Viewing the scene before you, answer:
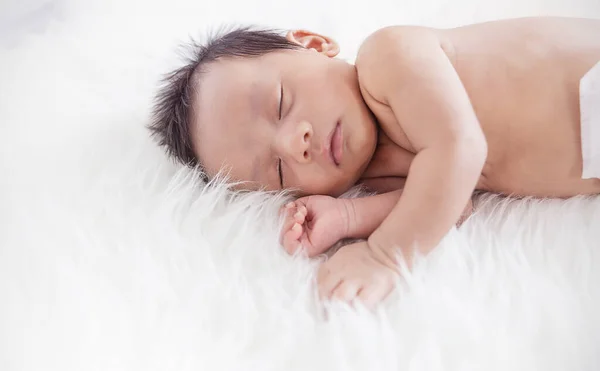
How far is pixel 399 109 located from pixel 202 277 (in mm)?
415

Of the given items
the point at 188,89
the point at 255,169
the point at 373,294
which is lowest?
the point at 373,294

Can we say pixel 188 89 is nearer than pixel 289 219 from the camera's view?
No

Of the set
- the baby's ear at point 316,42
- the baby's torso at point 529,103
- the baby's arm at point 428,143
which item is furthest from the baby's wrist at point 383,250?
the baby's ear at point 316,42

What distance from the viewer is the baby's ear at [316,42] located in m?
1.27

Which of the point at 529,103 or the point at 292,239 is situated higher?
the point at 529,103

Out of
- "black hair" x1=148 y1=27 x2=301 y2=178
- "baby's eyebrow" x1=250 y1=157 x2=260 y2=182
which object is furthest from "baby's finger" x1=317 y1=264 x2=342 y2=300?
"black hair" x1=148 y1=27 x2=301 y2=178

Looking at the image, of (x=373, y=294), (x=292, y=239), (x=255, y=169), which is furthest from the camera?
(x=255, y=169)

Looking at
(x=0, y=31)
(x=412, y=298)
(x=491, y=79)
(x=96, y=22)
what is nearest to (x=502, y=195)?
(x=491, y=79)

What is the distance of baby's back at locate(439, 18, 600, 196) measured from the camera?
1.02m

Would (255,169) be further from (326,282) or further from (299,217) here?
(326,282)

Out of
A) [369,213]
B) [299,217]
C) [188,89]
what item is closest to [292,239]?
[299,217]

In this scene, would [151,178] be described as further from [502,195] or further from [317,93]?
[502,195]

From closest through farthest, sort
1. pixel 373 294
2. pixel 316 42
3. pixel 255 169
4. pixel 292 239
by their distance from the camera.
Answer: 1. pixel 373 294
2. pixel 292 239
3. pixel 255 169
4. pixel 316 42

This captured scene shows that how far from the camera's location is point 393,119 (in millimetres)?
1048
